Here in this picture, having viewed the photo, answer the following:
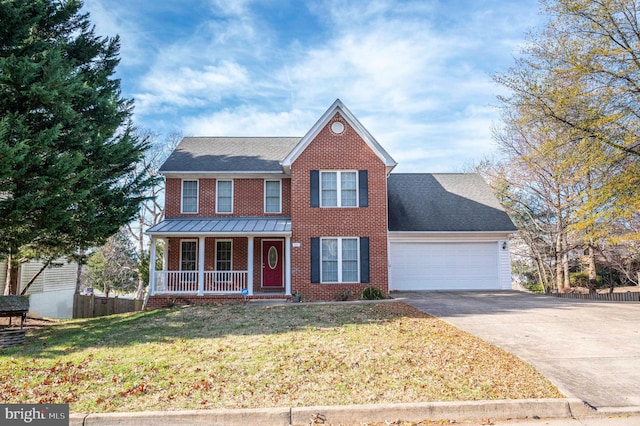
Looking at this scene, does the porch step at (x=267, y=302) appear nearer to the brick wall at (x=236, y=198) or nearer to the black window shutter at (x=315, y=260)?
the black window shutter at (x=315, y=260)

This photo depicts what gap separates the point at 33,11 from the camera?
11.9m

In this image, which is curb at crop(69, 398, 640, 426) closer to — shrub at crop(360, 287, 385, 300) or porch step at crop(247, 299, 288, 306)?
porch step at crop(247, 299, 288, 306)

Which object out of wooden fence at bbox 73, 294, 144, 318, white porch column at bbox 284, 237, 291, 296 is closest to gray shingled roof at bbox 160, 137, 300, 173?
white porch column at bbox 284, 237, 291, 296

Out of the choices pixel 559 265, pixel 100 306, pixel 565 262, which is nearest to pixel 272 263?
pixel 100 306

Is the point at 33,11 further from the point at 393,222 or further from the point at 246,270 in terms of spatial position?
the point at 393,222

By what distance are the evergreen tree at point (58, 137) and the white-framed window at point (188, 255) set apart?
11.2 ft

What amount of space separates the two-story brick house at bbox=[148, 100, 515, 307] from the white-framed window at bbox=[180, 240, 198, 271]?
0.13 feet

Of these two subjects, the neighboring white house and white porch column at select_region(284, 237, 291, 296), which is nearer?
white porch column at select_region(284, 237, 291, 296)

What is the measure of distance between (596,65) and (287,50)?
33.5 ft

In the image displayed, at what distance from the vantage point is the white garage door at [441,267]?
18922mm

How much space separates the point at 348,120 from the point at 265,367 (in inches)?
454

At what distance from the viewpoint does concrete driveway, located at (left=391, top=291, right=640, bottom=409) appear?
6.01 meters

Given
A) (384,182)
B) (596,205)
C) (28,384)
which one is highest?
(384,182)

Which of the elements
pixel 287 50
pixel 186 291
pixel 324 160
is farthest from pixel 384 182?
pixel 186 291
